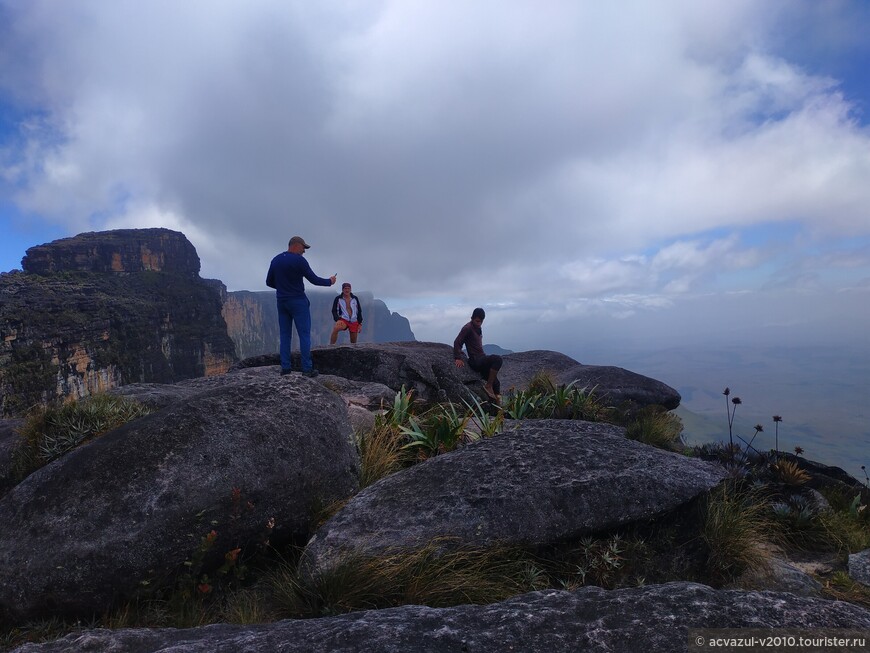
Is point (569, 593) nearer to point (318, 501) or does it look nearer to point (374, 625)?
point (374, 625)

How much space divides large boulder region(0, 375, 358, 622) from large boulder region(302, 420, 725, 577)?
579mm

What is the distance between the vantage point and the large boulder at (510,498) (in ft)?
13.3

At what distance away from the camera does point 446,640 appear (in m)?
2.41

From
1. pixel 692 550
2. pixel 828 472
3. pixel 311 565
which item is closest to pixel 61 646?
pixel 311 565

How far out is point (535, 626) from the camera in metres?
2.51

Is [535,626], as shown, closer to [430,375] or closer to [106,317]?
[430,375]

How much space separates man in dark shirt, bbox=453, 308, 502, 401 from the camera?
12812 millimetres

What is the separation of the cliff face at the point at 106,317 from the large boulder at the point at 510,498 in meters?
34.5

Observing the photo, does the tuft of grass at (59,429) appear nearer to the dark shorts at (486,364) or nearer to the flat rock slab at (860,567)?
the flat rock slab at (860,567)

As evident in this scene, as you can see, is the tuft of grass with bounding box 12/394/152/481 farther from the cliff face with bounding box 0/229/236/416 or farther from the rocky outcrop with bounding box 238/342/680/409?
the cliff face with bounding box 0/229/236/416

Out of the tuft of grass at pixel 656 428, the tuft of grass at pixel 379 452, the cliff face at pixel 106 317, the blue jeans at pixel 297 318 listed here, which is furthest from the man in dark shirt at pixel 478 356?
the cliff face at pixel 106 317

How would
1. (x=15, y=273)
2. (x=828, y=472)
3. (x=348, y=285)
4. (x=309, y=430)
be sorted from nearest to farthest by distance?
(x=309, y=430), (x=828, y=472), (x=348, y=285), (x=15, y=273)

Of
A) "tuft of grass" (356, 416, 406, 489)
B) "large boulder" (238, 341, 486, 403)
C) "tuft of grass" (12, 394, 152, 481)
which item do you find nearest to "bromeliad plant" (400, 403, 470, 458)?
"tuft of grass" (356, 416, 406, 489)

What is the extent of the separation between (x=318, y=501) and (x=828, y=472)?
32.7 feet
